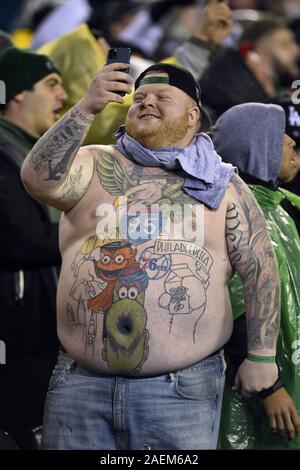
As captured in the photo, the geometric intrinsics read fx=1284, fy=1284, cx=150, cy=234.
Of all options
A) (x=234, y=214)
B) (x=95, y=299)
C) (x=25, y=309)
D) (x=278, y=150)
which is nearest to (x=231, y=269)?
(x=234, y=214)

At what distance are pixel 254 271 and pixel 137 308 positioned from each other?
1.80 ft

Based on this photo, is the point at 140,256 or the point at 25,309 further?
the point at 25,309

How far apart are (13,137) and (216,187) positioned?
2.10 meters

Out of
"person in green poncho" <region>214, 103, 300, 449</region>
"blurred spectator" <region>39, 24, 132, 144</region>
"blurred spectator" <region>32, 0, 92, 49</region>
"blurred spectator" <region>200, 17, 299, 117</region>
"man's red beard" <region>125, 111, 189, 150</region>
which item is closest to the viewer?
"man's red beard" <region>125, 111, 189, 150</region>

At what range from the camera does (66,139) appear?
5047 mm

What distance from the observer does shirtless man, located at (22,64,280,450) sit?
5.10m

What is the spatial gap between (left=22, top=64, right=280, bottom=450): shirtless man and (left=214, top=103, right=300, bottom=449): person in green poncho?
0.98 ft

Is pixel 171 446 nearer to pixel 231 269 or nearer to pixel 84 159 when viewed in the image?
pixel 231 269

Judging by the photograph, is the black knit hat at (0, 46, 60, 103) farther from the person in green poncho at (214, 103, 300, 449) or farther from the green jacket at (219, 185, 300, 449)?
the green jacket at (219, 185, 300, 449)

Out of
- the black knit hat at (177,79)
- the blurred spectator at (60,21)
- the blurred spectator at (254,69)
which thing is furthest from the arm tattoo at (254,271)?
the blurred spectator at (60,21)

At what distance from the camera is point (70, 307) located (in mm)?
5176

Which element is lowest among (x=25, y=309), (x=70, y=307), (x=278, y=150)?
(x=25, y=309)

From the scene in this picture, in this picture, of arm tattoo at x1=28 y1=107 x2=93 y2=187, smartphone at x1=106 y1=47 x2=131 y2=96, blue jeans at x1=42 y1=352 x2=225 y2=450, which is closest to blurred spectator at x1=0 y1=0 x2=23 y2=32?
smartphone at x1=106 y1=47 x2=131 y2=96

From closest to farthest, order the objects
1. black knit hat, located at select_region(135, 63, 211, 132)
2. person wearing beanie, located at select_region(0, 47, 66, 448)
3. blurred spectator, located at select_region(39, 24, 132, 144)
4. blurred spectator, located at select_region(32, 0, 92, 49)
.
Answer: black knit hat, located at select_region(135, 63, 211, 132)
person wearing beanie, located at select_region(0, 47, 66, 448)
blurred spectator, located at select_region(39, 24, 132, 144)
blurred spectator, located at select_region(32, 0, 92, 49)
